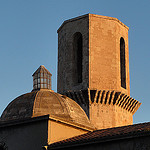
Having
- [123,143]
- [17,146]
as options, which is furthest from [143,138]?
[17,146]

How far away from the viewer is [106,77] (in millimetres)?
29516

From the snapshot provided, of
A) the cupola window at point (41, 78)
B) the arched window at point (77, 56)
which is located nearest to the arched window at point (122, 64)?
the arched window at point (77, 56)

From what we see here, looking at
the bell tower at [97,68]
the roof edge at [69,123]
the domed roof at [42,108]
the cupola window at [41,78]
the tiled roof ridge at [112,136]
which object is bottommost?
the tiled roof ridge at [112,136]

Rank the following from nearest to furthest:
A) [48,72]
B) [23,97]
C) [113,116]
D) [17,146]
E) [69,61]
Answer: [17,146] < [23,97] < [48,72] < [113,116] < [69,61]

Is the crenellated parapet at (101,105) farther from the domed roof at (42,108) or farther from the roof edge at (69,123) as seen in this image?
the roof edge at (69,123)

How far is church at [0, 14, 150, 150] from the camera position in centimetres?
1909

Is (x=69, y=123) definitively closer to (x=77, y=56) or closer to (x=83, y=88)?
(x=83, y=88)

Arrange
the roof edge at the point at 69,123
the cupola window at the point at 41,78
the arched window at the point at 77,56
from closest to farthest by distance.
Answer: the roof edge at the point at 69,123, the cupola window at the point at 41,78, the arched window at the point at 77,56

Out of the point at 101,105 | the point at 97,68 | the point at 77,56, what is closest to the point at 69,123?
the point at 101,105

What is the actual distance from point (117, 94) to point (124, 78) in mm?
2234

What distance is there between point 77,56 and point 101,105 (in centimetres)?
429

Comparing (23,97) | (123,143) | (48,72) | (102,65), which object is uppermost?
(102,65)

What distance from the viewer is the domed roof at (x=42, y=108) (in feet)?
62.7

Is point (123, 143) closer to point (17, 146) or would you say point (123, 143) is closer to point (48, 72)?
point (17, 146)
